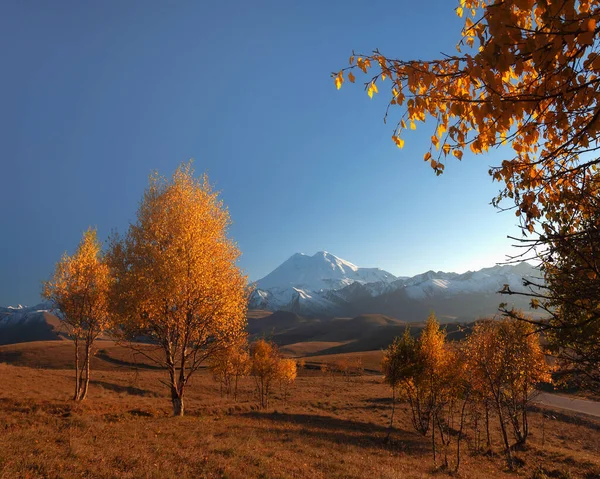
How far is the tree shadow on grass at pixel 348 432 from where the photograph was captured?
837 inches

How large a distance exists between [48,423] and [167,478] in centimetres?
892

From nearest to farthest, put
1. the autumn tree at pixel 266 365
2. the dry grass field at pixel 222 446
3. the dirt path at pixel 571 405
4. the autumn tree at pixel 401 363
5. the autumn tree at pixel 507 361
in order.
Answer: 1. the dry grass field at pixel 222 446
2. the autumn tree at pixel 507 361
3. the autumn tree at pixel 401 363
4. the autumn tree at pixel 266 365
5. the dirt path at pixel 571 405

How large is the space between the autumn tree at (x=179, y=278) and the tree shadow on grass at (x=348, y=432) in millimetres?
9741

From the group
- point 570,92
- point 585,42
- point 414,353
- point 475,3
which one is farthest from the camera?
point 414,353

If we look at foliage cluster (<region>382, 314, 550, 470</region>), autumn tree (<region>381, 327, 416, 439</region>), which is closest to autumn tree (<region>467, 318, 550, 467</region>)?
foliage cluster (<region>382, 314, 550, 470</region>)

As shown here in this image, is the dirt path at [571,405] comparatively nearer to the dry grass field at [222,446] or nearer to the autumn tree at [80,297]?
the dry grass field at [222,446]

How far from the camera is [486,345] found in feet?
78.4

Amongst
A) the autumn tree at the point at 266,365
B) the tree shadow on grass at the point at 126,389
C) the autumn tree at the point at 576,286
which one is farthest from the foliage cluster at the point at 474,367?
the tree shadow on grass at the point at 126,389

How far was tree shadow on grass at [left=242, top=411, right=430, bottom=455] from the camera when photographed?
21266 mm

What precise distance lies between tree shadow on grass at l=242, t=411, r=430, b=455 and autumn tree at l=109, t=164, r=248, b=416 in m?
9.74

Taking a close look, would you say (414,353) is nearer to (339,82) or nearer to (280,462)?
(280,462)

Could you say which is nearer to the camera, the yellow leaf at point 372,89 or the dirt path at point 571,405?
the yellow leaf at point 372,89

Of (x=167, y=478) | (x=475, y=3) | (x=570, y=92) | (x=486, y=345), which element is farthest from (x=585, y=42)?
(x=486, y=345)

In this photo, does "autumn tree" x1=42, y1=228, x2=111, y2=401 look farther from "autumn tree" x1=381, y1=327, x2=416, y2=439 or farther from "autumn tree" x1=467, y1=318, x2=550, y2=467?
"autumn tree" x1=467, y1=318, x2=550, y2=467
